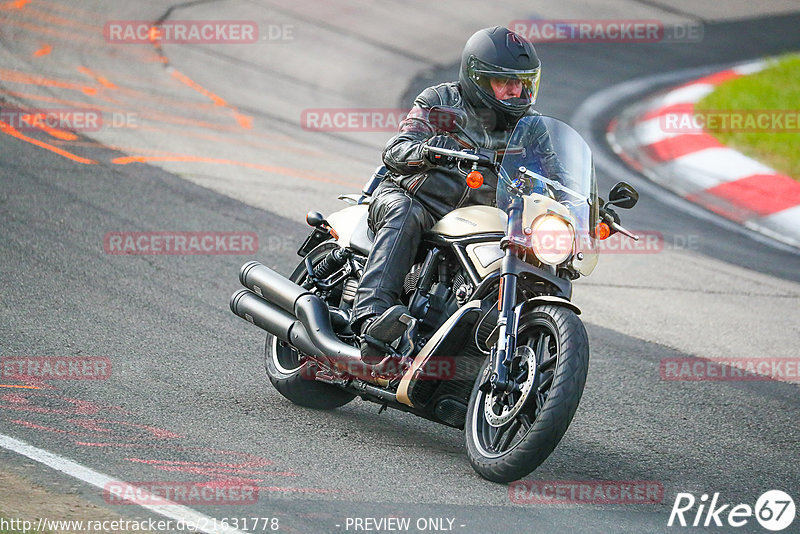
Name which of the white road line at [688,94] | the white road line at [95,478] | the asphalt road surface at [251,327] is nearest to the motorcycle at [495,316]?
the asphalt road surface at [251,327]

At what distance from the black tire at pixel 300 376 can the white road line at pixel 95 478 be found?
1.58m

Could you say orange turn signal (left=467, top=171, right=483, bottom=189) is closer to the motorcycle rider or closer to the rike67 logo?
the motorcycle rider

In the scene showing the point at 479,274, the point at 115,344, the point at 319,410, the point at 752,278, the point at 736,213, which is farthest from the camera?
the point at 736,213

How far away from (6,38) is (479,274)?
10610 millimetres

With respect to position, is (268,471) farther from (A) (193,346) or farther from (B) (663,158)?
(B) (663,158)

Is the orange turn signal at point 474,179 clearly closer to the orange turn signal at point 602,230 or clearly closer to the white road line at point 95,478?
the orange turn signal at point 602,230

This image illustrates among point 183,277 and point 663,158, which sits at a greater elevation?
point 663,158

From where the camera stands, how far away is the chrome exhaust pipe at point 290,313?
585 cm

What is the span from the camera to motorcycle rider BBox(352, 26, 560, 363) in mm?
5629

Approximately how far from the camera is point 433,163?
5.52 meters

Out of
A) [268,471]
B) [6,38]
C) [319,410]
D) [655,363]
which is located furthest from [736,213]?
[6,38]

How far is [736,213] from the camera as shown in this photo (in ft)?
37.3

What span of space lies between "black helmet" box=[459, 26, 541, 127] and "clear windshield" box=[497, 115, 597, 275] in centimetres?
16

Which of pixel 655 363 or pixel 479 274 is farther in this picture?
pixel 655 363
